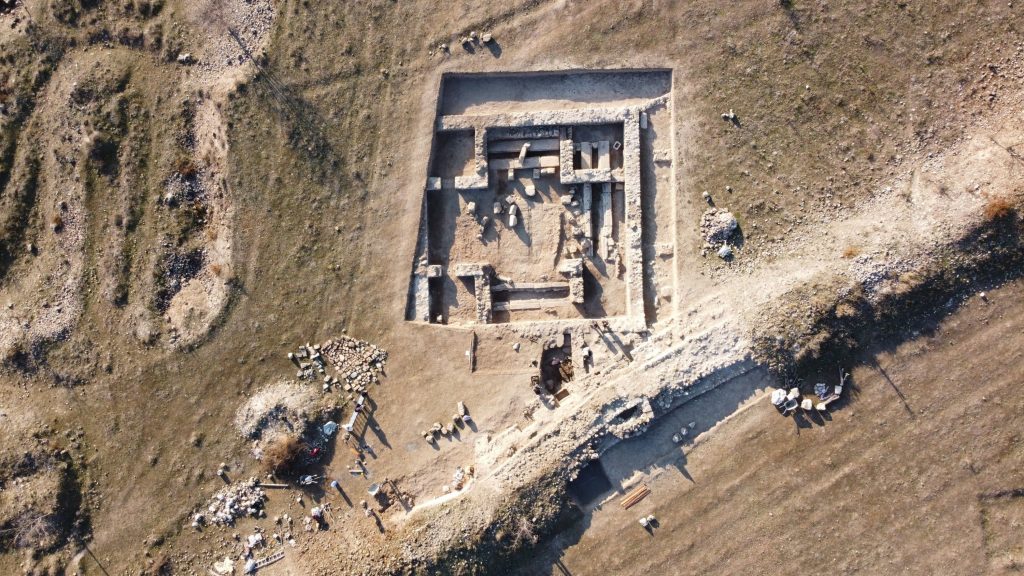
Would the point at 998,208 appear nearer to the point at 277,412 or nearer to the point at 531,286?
the point at 531,286

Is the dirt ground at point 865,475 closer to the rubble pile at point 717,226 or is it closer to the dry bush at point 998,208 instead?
the dry bush at point 998,208

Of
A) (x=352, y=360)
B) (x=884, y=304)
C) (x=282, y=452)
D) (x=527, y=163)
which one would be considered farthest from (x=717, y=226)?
(x=282, y=452)

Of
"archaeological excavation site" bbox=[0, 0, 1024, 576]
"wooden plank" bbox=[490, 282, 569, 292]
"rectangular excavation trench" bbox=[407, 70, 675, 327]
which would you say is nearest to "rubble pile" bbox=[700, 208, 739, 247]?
"archaeological excavation site" bbox=[0, 0, 1024, 576]

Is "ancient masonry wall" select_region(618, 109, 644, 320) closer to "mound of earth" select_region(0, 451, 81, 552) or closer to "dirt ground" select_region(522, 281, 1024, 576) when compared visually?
"dirt ground" select_region(522, 281, 1024, 576)

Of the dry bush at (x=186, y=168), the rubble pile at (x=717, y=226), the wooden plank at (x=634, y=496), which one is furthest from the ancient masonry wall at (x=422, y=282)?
the rubble pile at (x=717, y=226)

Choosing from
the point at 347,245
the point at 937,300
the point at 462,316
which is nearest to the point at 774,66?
the point at 937,300

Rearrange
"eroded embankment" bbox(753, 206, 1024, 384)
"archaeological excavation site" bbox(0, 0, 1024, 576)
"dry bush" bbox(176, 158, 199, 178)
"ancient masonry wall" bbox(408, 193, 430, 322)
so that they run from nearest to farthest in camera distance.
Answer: "eroded embankment" bbox(753, 206, 1024, 384) < "archaeological excavation site" bbox(0, 0, 1024, 576) < "dry bush" bbox(176, 158, 199, 178) < "ancient masonry wall" bbox(408, 193, 430, 322)
